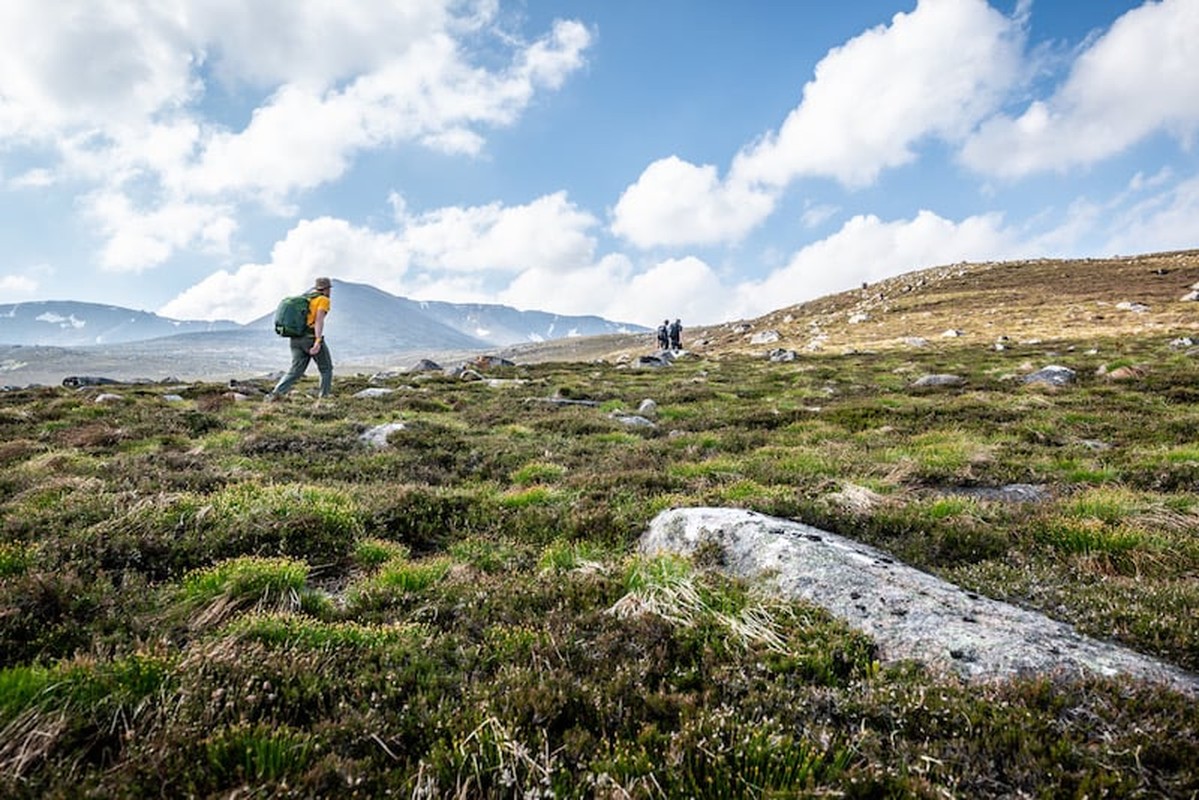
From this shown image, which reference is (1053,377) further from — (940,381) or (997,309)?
(997,309)

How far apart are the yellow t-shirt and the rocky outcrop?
1484 cm

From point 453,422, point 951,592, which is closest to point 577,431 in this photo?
point 453,422

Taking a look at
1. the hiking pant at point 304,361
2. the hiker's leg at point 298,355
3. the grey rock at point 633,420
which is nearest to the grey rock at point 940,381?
the grey rock at point 633,420

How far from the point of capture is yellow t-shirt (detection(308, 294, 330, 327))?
58.0ft

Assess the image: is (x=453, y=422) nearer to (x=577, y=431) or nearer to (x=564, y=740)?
(x=577, y=431)

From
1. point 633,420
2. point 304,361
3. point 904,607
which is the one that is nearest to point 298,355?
point 304,361

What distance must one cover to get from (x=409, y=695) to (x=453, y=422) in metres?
12.9

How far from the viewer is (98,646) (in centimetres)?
402

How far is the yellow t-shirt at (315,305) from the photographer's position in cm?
1767

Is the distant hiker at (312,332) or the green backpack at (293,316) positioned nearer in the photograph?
the green backpack at (293,316)

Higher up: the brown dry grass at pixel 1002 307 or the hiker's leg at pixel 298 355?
the brown dry grass at pixel 1002 307

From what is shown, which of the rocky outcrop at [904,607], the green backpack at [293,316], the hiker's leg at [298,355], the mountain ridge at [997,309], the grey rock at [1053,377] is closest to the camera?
the rocky outcrop at [904,607]

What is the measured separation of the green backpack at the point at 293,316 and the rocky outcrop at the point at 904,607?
1476cm

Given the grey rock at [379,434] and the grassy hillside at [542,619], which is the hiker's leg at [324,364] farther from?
the grassy hillside at [542,619]
